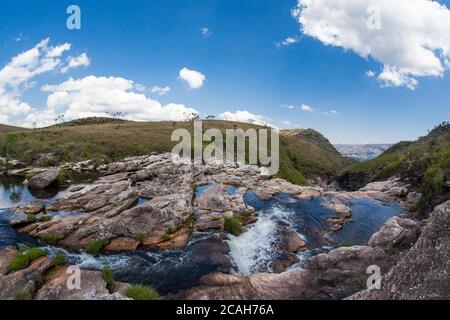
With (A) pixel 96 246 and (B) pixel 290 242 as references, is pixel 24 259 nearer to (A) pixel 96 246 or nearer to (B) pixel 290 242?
(A) pixel 96 246

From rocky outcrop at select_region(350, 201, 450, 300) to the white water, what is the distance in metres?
10.6

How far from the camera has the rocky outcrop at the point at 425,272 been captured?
40.2 feet

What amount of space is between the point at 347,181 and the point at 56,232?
11273 cm

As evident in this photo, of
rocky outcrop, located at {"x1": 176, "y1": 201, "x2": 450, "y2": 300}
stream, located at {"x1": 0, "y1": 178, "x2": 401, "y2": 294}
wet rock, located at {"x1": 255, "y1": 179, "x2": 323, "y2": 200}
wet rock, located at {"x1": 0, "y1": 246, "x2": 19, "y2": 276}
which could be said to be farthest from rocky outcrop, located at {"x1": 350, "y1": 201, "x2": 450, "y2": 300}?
wet rock, located at {"x1": 255, "y1": 179, "x2": 323, "y2": 200}

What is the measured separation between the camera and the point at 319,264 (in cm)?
2002

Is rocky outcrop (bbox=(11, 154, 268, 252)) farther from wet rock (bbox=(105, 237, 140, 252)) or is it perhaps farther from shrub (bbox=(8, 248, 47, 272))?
shrub (bbox=(8, 248, 47, 272))

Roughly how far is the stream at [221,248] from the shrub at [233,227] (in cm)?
67

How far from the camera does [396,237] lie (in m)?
21.4

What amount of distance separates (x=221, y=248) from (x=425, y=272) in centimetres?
1614

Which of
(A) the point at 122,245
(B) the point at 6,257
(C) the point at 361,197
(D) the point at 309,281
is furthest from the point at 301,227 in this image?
(B) the point at 6,257

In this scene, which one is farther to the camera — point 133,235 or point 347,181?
point 347,181

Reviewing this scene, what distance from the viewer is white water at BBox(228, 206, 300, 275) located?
23619mm
